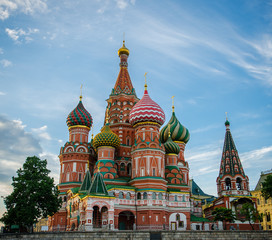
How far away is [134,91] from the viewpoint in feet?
165

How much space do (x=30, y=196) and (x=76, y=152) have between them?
14.9m

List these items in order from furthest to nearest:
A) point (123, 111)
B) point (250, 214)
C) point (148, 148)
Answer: point (123, 111)
point (148, 148)
point (250, 214)

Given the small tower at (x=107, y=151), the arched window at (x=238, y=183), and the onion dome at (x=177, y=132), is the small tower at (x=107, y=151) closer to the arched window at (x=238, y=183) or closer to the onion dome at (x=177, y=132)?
the onion dome at (x=177, y=132)

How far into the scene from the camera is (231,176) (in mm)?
46531

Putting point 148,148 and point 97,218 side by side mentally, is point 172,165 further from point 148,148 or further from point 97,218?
point 97,218

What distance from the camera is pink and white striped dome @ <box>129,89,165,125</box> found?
41250mm

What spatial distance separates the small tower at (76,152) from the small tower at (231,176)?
20305mm

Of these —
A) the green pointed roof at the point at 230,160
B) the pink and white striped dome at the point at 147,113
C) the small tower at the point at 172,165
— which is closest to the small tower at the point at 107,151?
the pink and white striped dome at the point at 147,113

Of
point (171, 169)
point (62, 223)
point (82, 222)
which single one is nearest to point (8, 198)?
point (82, 222)

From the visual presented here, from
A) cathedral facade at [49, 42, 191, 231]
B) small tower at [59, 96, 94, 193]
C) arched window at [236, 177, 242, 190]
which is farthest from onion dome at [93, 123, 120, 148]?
arched window at [236, 177, 242, 190]

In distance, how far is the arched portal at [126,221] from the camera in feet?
125

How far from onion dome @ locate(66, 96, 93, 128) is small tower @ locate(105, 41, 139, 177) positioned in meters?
3.32

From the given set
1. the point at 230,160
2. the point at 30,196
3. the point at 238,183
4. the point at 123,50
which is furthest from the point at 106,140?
the point at 238,183

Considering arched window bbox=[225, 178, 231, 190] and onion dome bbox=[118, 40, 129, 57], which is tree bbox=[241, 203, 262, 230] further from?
onion dome bbox=[118, 40, 129, 57]
